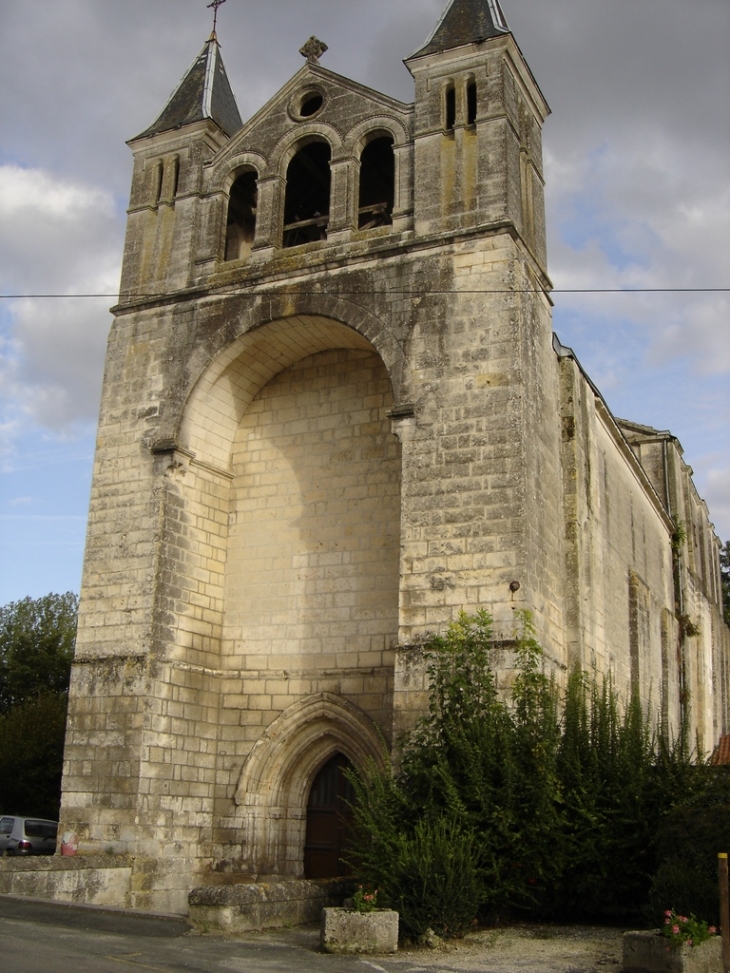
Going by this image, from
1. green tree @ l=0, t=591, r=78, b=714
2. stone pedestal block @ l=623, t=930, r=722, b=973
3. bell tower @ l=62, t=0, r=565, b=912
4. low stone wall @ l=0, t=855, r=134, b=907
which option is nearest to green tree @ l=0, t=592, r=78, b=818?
green tree @ l=0, t=591, r=78, b=714

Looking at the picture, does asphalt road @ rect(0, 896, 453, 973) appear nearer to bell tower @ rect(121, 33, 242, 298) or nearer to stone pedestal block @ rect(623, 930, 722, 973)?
stone pedestal block @ rect(623, 930, 722, 973)

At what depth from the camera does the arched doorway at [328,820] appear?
542 inches

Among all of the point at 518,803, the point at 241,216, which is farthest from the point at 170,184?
the point at 518,803

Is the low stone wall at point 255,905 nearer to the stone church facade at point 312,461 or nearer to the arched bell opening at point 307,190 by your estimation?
the stone church facade at point 312,461

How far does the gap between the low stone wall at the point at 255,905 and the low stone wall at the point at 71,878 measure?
2.10m

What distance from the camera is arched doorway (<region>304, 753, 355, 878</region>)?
542 inches

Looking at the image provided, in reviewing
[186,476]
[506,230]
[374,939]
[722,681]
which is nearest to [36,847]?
[186,476]

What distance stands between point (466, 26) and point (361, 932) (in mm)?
11852

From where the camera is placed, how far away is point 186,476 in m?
14.5

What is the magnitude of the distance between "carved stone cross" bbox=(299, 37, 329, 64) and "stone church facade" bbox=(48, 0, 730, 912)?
1.52ft

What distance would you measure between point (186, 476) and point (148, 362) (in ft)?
5.97

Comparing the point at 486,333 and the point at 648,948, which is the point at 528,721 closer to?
the point at 648,948

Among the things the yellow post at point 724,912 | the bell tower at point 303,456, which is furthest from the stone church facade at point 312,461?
the yellow post at point 724,912

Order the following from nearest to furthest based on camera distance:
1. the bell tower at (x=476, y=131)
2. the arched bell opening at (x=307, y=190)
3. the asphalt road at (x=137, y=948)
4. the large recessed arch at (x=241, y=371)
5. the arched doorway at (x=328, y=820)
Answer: the asphalt road at (x=137, y=948) < the bell tower at (x=476, y=131) < the arched doorway at (x=328, y=820) < the large recessed arch at (x=241, y=371) < the arched bell opening at (x=307, y=190)
